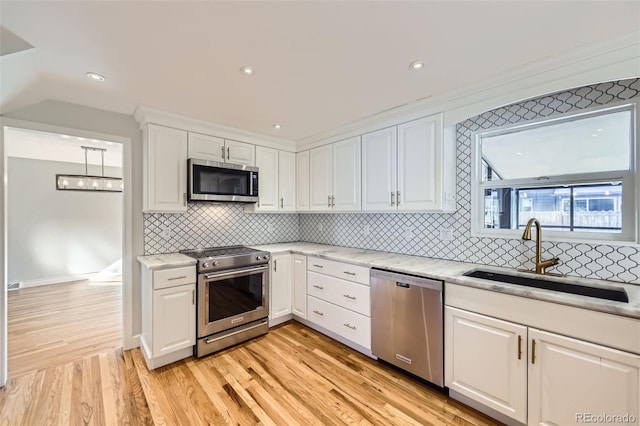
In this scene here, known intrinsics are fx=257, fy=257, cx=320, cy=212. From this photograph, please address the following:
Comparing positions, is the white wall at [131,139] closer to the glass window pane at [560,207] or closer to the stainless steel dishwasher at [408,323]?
the stainless steel dishwasher at [408,323]

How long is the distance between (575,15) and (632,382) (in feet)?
6.11

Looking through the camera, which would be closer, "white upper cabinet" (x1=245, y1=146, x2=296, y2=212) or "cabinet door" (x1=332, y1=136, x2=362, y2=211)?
"cabinet door" (x1=332, y1=136, x2=362, y2=211)

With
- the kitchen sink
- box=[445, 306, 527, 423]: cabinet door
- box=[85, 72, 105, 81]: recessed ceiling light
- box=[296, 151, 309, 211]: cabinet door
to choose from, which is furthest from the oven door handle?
the kitchen sink

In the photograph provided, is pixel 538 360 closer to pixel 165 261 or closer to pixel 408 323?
pixel 408 323

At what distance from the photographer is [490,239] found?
2244mm

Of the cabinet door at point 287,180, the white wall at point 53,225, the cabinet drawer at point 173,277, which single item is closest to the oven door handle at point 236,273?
the cabinet drawer at point 173,277

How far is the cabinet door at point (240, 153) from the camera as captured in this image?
121 inches

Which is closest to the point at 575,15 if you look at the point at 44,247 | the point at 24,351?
the point at 24,351

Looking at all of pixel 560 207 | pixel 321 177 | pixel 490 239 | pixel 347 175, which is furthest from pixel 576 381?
pixel 321 177

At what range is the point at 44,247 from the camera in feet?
15.6

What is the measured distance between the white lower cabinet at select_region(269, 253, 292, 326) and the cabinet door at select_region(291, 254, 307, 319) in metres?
0.06

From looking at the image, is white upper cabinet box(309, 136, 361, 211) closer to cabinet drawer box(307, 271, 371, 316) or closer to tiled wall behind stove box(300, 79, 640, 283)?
tiled wall behind stove box(300, 79, 640, 283)

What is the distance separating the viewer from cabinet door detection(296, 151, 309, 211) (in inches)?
141

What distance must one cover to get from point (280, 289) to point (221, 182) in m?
1.45
